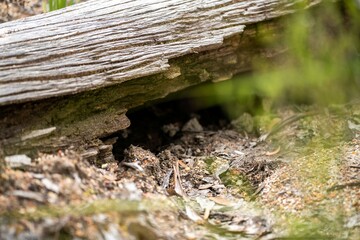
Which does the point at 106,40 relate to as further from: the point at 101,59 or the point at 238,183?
the point at 238,183

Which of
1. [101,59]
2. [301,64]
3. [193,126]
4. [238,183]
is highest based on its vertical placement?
[101,59]

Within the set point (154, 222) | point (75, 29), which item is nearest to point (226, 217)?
point (154, 222)

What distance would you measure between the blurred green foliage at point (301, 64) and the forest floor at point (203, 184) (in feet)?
0.37

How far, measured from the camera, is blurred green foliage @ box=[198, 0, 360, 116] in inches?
111

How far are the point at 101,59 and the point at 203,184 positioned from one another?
0.74m

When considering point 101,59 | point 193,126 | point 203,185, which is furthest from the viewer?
point 193,126

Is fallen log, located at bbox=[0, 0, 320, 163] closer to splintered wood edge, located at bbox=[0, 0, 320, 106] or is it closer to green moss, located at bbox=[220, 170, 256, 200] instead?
splintered wood edge, located at bbox=[0, 0, 320, 106]

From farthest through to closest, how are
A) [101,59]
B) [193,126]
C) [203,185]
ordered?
[193,126] < [203,185] < [101,59]

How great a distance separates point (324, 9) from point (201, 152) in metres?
1.09

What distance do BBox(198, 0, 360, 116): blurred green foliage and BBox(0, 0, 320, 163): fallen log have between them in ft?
0.60

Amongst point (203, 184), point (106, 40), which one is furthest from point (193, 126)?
point (106, 40)

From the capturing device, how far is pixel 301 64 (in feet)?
9.25

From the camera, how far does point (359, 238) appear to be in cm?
186

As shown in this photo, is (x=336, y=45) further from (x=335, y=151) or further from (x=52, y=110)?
(x=52, y=110)
